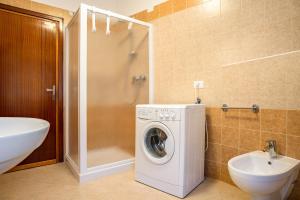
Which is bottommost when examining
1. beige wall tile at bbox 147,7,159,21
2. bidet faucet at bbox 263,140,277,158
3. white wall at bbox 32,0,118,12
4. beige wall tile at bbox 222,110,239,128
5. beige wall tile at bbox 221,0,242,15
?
bidet faucet at bbox 263,140,277,158

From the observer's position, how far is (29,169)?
226 centimetres

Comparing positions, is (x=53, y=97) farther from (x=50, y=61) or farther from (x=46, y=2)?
(x=46, y=2)

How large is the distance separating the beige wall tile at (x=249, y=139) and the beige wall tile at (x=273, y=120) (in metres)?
0.09

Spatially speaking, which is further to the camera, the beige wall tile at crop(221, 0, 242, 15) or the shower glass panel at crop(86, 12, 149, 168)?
the shower glass panel at crop(86, 12, 149, 168)

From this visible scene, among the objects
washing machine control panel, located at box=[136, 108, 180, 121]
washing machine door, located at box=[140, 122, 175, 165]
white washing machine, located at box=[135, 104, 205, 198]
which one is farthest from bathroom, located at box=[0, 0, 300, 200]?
washing machine control panel, located at box=[136, 108, 180, 121]

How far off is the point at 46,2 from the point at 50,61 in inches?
28.5

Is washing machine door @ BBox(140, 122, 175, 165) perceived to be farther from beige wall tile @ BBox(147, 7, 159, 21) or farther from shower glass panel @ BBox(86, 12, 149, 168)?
beige wall tile @ BBox(147, 7, 159, 21)

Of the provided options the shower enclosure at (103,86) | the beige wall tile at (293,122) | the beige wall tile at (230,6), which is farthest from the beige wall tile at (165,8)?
the beige wall tile at (293,122)

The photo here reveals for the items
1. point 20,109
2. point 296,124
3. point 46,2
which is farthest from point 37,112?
point 296,124

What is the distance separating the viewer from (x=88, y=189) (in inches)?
70.3

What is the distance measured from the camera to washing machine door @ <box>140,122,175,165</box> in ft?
5.52

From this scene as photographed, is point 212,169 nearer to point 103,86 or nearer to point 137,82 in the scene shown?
point 137,82

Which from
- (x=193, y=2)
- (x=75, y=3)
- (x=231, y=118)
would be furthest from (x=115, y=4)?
(x=231, y=118)

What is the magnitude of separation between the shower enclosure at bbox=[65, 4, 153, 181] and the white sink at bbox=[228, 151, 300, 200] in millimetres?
1303
